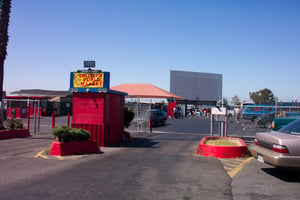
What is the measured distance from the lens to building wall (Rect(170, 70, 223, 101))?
74.3 metres

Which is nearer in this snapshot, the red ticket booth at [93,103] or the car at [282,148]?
the car at [282,148]

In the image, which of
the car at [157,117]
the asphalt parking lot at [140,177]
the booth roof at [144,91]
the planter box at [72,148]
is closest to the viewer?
the asphalt parking lot at [140,177]

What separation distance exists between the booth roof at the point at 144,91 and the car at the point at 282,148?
1744 inches

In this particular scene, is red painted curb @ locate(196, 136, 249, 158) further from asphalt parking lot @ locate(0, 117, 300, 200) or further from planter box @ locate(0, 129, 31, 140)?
planter box @ locate(0, 129, 31, 140)

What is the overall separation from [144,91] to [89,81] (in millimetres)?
43237

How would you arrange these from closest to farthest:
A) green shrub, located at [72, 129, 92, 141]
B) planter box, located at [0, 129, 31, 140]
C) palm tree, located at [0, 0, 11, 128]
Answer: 1. green shrub, located at [72, 129, 92, 141]
2. planter box, located at [0, 129, 31, 140]
3. palm tree, located at [0, 0, 11, 128]

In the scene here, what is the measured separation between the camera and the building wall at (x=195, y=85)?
74312mm

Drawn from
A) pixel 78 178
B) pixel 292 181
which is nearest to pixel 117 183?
pixel 78 178

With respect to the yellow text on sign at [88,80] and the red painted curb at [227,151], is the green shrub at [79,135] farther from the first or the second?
the red painted curb at [227,151]

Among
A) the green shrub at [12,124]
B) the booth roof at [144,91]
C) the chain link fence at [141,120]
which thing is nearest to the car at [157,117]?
the chain link fence at [141,120]

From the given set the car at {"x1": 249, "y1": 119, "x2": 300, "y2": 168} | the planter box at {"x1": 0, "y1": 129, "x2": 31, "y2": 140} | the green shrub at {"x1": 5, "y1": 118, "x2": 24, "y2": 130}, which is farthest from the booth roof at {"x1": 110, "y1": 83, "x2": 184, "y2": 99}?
the car at {"x1": 249, "y1": 119, "x2": 300, "y2": 168}

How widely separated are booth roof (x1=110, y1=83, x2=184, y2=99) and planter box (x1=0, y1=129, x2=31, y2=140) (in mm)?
36460

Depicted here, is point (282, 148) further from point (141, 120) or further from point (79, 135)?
point (141, 120)

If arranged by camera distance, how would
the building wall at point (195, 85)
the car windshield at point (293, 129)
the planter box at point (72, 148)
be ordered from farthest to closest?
the building wall at point (195, 85) → the planter box at point (72, 148) → the car windshield at point (293, 129)
